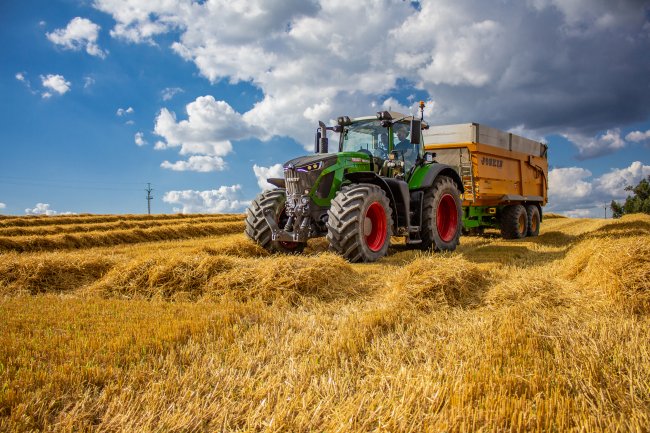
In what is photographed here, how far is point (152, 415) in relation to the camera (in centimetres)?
265

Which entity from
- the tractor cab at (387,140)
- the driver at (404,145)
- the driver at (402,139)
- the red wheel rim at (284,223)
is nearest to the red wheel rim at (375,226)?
the tractor cab at (387,140)

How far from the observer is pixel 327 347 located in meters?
3.54

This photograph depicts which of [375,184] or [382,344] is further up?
[375,184]

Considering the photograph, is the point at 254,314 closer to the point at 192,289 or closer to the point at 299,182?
the point at 192,289

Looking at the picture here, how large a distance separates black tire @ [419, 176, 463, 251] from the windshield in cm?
129

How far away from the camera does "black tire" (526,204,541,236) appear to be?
15039mm

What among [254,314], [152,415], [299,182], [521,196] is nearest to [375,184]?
[299,182]

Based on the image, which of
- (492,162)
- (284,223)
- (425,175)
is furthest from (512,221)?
(284,223)

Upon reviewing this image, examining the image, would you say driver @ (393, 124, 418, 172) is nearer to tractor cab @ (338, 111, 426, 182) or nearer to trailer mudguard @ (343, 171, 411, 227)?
tractor cab @ (338, 111, 426, 182)

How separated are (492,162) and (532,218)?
11.6 ft

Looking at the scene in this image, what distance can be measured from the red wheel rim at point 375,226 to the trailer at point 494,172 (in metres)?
3.88

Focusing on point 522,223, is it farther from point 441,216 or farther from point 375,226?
point 375,226

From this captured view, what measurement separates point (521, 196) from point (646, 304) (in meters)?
9.95

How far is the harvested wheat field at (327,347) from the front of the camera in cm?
261
